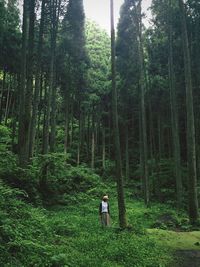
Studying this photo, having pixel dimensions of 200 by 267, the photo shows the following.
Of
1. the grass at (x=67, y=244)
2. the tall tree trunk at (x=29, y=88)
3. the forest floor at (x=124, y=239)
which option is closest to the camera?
the grass at (x=67, y=244)

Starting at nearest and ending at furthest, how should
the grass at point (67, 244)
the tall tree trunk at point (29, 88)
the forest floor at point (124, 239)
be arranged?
the grass at point (67, 244) → the forest floor at point (124, 239) → the tall tree trunk at point (29, 88)

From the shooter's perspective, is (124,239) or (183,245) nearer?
(124,239)

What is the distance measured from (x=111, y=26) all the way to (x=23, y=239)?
30.0 feet

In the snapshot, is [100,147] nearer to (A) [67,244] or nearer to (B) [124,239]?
(B) [124,239]

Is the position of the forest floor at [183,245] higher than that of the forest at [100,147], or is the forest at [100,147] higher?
the forest at [100,147]

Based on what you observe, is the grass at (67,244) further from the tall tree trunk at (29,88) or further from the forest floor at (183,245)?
the tall tree trunk at (29,88)

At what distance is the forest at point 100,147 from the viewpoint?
399 inches

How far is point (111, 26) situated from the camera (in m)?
14.4

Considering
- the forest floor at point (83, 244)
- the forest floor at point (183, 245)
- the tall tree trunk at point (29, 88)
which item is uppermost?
the tall tree trunk at point (29, 88)

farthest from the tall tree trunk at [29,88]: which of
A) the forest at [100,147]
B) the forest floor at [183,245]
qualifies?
the forest floor at [183,245]

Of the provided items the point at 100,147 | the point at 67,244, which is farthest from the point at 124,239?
the point at 100,147

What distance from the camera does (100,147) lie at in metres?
42.1

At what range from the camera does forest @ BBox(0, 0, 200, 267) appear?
10.1m

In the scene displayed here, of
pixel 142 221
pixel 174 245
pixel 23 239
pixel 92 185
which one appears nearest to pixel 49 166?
pixel 142 221
